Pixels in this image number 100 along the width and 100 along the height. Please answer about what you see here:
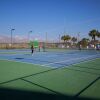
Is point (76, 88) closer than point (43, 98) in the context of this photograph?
No

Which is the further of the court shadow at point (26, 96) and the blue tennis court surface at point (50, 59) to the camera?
the blue tennis court surface at point (50, 59)

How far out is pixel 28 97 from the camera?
208 inches

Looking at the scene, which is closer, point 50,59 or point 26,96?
point 26,96

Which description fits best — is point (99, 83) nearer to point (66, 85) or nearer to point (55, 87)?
point (66, 85)

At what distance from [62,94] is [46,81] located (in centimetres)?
188

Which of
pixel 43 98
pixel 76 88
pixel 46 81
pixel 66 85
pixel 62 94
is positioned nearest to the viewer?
pixel 43 98

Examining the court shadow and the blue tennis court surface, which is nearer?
the court shadow

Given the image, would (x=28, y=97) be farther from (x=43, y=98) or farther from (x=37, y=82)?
(x=37, y=82)

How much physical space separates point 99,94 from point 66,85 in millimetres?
1505

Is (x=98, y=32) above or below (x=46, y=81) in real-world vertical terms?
above

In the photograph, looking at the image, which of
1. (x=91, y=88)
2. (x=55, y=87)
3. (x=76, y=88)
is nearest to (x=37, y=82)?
(x=55, y=87)

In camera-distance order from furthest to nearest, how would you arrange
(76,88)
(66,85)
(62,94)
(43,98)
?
1. (66,85)
2. (76,88)
3. (62,94)
4. (43,98)

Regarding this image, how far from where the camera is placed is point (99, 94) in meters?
5.72

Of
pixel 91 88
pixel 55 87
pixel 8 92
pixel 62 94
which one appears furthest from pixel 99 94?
pixel 8 92
